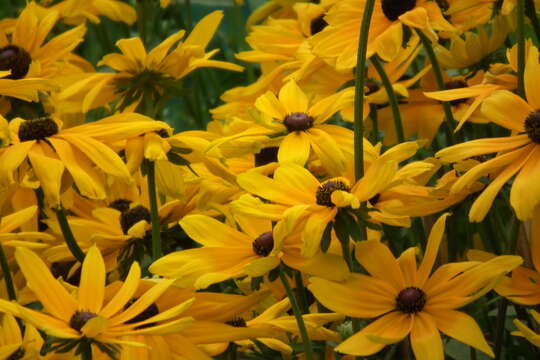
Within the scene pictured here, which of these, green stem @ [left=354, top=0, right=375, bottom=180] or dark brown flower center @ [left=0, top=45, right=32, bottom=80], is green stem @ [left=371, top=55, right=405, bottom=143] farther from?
dark brown flower center @ [left=0, top=45, right=32, bottom=80]

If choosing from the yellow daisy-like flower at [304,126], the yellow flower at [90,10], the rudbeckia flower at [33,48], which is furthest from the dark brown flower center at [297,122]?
the yellow flower at [90,10]

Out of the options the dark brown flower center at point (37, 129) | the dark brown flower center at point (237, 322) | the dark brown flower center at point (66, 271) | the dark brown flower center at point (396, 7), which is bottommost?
the dark brown flower center at point (66, 271)

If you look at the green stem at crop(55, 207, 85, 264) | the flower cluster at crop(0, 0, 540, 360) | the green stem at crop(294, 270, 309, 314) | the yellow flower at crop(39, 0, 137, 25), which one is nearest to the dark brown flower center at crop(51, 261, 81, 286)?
the flower cluster at crop(0, 0, 540, 360)

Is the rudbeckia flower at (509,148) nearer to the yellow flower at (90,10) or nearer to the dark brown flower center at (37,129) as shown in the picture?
the dark brown flower center at (37,129)

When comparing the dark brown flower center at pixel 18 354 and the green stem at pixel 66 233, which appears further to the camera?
the green stem at pixel 66 233

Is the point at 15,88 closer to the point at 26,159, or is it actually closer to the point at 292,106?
the point at 26,159

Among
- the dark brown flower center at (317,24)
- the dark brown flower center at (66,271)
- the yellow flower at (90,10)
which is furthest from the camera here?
the yellow flower at (90,10)

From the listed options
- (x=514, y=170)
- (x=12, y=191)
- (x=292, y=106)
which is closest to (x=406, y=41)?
(x=292, y=106)
